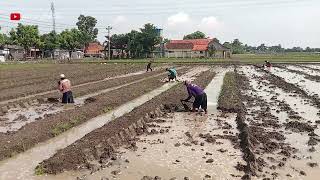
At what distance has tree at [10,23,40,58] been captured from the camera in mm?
84312

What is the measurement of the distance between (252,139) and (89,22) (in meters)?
134

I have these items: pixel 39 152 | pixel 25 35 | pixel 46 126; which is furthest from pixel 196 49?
pixel 39 152

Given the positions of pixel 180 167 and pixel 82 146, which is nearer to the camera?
pixel 180 167

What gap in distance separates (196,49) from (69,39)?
29043 millimetres

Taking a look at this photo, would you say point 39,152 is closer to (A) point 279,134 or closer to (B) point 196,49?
(A) point 279,134

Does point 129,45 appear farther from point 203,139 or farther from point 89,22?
point 203,139

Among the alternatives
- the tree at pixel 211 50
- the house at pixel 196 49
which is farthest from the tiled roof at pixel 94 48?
the tree at pixel 211 50

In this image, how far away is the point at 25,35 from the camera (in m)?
84.4

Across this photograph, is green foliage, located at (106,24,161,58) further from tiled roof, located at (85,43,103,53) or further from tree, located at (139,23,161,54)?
tiled roof, located at (85,43,103,53)

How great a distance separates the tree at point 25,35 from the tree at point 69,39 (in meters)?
12.8

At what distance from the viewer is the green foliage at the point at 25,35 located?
8431 centimetres

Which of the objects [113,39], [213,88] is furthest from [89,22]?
[213,88]

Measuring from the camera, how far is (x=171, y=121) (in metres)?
14.8

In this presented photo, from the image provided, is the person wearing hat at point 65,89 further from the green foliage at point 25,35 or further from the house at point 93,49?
the house at point 93,49
